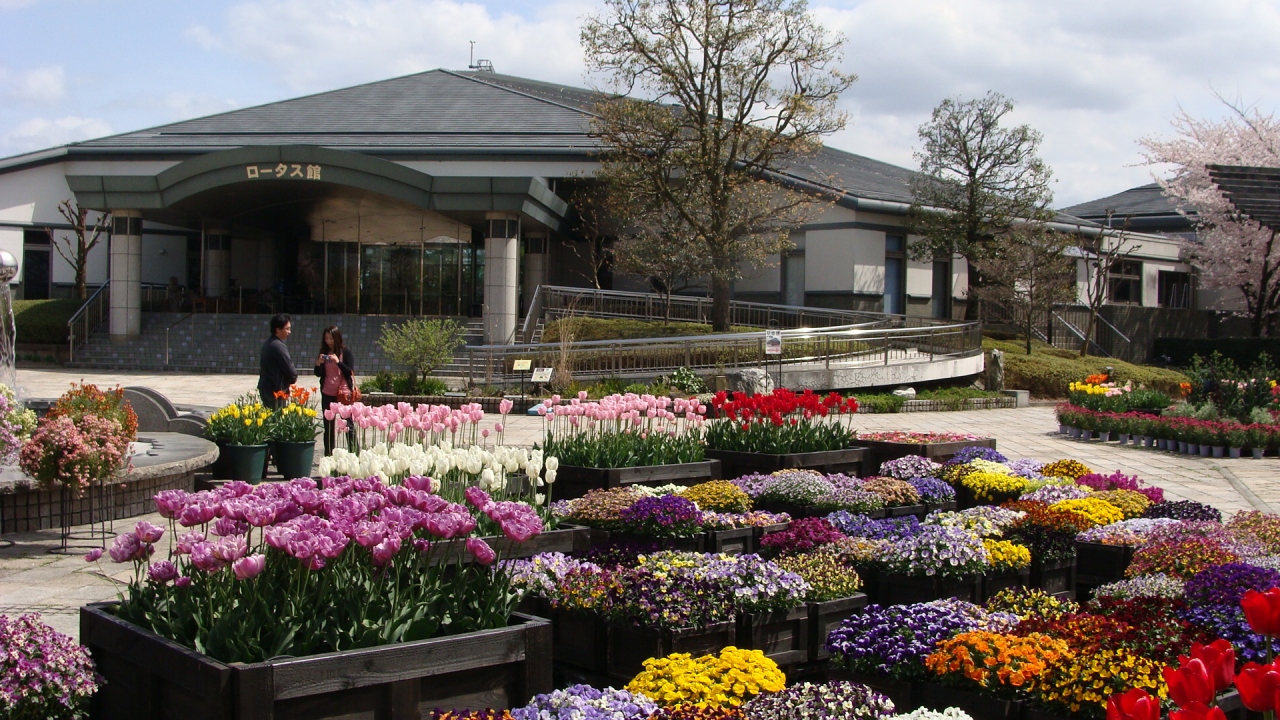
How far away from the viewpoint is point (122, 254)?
29.5 metres

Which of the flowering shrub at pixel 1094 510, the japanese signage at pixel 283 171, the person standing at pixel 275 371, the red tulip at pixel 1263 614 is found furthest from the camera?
the japanese signage at pixel 283 171

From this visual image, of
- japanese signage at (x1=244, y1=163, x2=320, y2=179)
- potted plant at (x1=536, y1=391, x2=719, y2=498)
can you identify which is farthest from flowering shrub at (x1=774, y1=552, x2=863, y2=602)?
japanese signage at (x1=244, y1=163, x2=320, y2=179)

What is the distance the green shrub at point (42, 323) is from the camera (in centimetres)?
2969

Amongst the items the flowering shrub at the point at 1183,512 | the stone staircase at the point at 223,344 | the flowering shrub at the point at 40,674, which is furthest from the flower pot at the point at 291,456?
the stone staircase at the point at 223,344

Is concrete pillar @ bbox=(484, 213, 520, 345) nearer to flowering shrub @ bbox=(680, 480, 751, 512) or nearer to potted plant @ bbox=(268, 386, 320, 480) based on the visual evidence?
potted plant @ bbox=(268, 386, 320, 480)

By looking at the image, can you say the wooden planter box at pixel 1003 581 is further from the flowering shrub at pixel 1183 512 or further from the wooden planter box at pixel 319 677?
the wooden planter box at pixel 319 677

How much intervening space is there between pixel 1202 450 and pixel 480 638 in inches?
590

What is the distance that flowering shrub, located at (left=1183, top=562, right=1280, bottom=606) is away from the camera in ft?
16.8

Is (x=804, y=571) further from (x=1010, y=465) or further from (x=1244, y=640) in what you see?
(x=1010, y=465)

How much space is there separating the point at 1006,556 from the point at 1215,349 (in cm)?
3129

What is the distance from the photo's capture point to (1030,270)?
30688 mm

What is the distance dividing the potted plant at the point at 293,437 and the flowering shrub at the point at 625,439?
299 centimetres

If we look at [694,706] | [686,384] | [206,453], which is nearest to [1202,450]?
[686,384]

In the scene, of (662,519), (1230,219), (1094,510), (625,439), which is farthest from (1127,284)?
(662,519)
